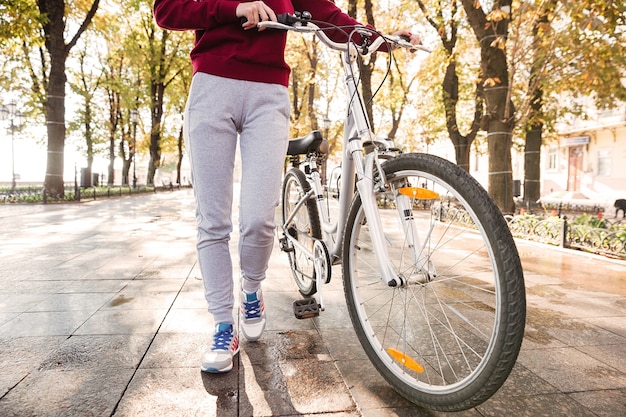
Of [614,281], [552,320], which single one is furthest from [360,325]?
[614,281]

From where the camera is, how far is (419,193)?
1668 millimetres

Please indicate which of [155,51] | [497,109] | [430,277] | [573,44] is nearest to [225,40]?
[430,277]

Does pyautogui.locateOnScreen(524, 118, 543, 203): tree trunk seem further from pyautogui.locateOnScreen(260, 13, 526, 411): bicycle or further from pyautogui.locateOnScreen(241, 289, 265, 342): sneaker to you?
pyautogui.locateOnScreen(241, 289, 265, 342): sneaker

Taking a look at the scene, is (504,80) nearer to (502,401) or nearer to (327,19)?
(327,19)

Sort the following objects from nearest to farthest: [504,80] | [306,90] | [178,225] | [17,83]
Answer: [178,225] < [504,80] < [17,83] < [306,90]

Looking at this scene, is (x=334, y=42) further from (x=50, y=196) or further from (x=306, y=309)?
(x=50, y=196)

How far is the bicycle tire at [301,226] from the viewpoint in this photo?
109 inches

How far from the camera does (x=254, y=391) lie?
1.72m

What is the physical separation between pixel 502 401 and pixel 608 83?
11632 millimetres

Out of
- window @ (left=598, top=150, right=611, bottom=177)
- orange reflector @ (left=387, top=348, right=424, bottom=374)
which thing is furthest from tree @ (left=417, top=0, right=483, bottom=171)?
window @ (left=598, top=150, right=611, bottom=177)

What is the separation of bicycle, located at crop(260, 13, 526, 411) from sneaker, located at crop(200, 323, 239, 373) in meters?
0.57

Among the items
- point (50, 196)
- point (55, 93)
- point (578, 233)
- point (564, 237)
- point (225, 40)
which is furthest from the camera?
point (50, 196)

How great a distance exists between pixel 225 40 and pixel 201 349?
1.53 meters

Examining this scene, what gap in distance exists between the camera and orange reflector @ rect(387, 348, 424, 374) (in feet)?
5.43
